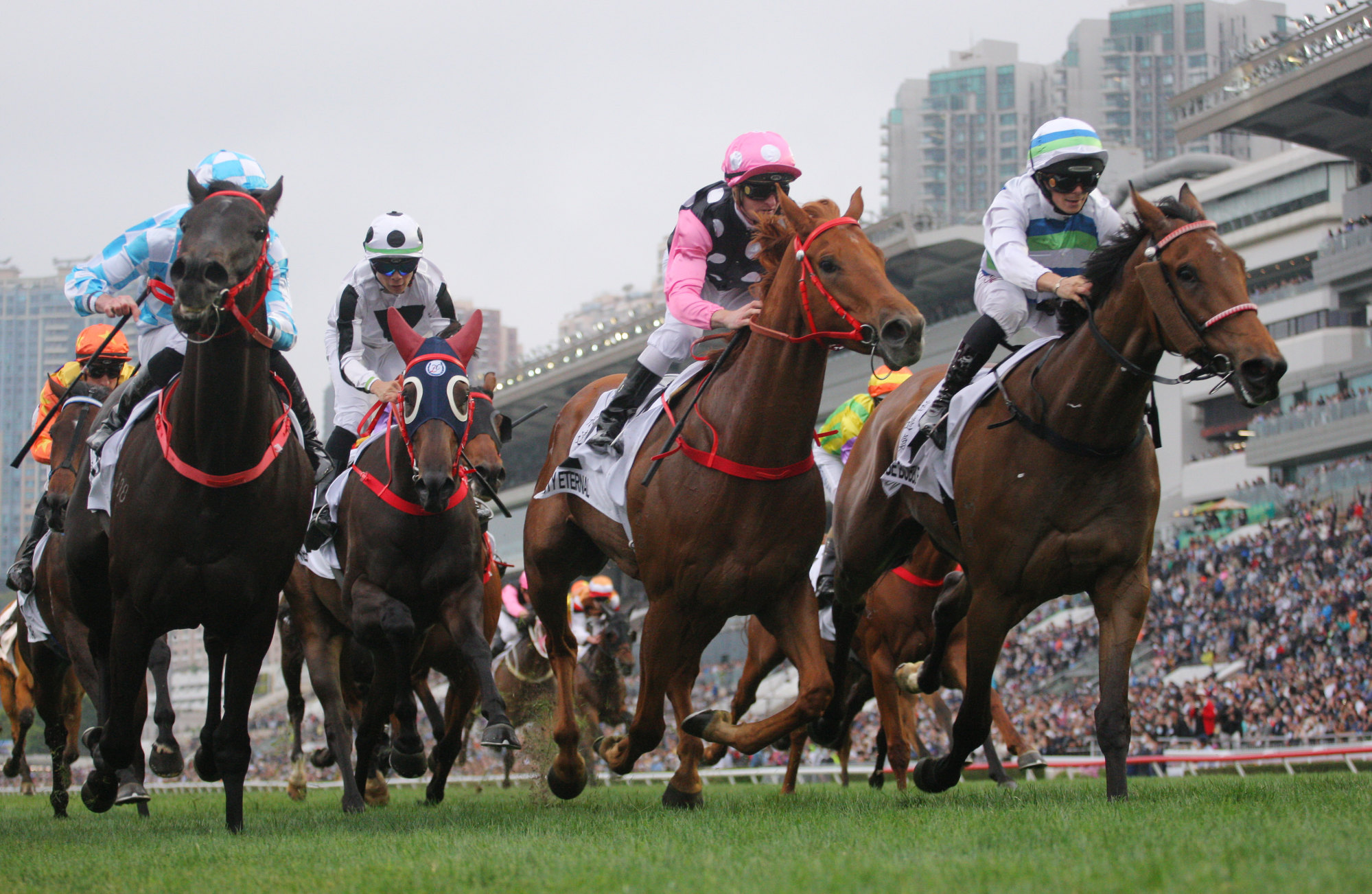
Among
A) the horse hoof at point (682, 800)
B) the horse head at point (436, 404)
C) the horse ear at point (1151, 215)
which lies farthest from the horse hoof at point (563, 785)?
the horse ear at point (1151, 215)

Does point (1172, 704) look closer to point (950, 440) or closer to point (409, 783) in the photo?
point (409, 783)

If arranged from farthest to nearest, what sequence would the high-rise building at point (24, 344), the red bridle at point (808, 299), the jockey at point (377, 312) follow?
the high-rise building at point (24, 344) → the jockey at point (377, 312) → the red bridle at point (808, 299)

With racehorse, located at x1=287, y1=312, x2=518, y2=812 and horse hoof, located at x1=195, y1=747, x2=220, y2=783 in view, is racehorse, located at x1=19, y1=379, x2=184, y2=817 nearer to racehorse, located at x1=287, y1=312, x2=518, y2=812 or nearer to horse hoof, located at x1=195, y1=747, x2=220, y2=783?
horse hoof, located at x1=195, y1=747, x2=220, y2=783

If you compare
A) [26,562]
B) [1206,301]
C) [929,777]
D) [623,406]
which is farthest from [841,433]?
[26,562]

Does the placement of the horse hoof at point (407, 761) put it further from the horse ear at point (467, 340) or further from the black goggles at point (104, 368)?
the black goggles at point (104, 368)

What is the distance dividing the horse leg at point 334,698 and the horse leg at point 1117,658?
4.23m

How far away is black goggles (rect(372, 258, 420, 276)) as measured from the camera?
8.97 meters

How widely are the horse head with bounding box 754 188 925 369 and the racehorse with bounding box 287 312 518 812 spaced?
5.83ft

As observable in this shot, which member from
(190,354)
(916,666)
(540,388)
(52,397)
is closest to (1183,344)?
(916,666)

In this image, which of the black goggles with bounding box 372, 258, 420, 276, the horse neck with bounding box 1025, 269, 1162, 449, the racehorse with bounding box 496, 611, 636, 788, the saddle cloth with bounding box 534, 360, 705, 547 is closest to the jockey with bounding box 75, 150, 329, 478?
the saddle cloth with bounding box 534, 360, 705, 547

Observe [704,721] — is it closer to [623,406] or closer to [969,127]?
[623,406]

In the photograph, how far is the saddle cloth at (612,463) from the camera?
7.13 meters

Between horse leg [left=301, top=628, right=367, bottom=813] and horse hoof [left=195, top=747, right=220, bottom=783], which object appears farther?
horse leg [left=301, top=628, right=367, bottom=813]

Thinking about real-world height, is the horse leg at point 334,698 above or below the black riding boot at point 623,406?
below
